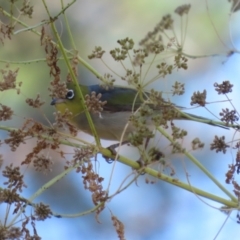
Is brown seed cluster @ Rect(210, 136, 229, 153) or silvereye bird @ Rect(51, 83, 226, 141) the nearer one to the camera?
brown seed cluster @ Rect(210, 136, 229, 153)

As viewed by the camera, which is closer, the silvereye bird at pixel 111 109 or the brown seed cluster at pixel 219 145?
the brown seed cluster at pixel 219 145

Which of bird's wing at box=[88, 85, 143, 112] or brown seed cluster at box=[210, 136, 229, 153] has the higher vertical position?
bird's wing at box=[88, 85, 143, 112]

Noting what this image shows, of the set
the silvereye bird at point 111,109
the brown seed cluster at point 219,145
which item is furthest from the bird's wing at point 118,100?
the brown seed cluster at point 219,145

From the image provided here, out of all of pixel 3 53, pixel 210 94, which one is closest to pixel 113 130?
pixel 210 94

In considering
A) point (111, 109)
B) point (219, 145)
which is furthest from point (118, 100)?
point (219, 145)

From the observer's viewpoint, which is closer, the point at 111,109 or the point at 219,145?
the point at 219,145

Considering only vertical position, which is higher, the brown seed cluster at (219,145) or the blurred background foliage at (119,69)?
the blurred background foliage at (119,69)

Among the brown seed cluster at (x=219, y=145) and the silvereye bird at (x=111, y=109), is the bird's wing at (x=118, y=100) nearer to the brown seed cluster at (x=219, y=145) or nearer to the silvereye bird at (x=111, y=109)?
the silvereye bird at (x=111, y=109)

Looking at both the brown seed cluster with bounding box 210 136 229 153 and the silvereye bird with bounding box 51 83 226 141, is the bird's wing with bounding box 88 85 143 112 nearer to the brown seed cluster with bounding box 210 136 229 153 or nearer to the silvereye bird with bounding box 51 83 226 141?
the silvereye bird with bounding box 51 83 226 141

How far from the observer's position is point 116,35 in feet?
8.86

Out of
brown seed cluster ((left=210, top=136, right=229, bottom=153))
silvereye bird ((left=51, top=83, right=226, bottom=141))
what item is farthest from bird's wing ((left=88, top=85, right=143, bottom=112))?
brown seed cluster ((left=210, top=136, right=229, bottom=153))

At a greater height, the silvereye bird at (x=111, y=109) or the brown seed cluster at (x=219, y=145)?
the silvereye bird at (x=111, y=109)

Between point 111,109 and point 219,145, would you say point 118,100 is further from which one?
point 219,145

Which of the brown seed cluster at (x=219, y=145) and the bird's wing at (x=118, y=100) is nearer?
the brown seed cluster at (x=219, y=145)
